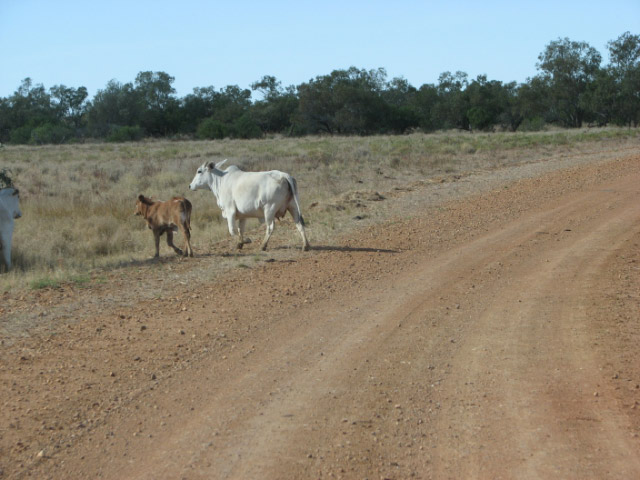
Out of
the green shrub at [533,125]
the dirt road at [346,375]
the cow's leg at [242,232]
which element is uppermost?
the green shrub at [533,125]

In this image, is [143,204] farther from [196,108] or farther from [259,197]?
[196,108]

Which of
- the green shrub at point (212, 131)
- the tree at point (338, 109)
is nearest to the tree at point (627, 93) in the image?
the tree at point (338, 109)

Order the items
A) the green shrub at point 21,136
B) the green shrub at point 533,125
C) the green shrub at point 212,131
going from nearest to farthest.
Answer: the green shrub at point 533,125 < the green shrub at point 21,136 < the green shrub at point 212,131

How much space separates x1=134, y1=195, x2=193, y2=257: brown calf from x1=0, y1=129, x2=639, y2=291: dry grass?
781 mm

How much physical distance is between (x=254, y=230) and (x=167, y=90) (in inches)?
3452

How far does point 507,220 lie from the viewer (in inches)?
580

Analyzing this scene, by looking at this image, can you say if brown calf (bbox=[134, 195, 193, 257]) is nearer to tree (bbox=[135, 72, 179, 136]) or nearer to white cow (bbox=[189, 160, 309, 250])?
white cow (bbox=[189, 160, 309, 250])

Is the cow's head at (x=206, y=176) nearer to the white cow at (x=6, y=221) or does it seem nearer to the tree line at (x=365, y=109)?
the white cow at (x=6, y=221)

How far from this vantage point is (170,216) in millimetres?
12617

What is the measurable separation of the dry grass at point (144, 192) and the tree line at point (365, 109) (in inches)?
1342

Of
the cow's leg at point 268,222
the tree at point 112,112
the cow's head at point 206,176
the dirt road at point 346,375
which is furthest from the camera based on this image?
the tree at point 112,112

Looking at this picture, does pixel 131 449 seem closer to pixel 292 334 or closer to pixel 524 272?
pixel 292 334

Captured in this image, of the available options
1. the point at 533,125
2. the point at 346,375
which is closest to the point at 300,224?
the point at 346,375

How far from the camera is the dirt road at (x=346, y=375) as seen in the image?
4.93m
